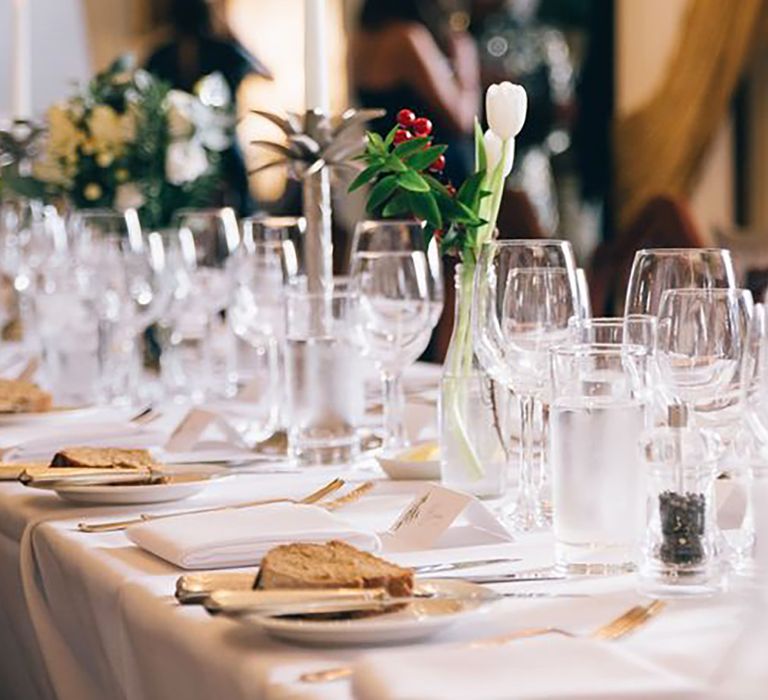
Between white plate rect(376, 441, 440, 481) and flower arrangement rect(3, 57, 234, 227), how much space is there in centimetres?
121

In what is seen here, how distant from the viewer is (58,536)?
5.37 feet

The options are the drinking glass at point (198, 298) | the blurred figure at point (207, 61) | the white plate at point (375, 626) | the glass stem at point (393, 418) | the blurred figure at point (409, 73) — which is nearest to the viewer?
the white plate at point (375, 626)

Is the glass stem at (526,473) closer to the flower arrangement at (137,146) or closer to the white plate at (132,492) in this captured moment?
the white plate at (132,492)

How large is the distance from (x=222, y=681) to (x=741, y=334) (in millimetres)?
520

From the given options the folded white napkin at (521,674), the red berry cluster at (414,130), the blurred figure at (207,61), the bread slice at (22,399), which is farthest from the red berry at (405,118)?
the blurred figure at (207,61)

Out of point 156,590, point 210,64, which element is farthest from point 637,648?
point 210,64

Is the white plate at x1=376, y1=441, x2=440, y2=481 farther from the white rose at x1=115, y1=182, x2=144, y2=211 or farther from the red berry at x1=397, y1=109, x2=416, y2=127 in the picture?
the white rose at x1=115, y1=182, x2=144, y2=211

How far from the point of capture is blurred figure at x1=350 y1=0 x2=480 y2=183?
5.58 meters

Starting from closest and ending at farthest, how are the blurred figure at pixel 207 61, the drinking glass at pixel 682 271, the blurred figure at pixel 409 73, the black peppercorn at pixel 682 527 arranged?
1. the black peppercorn at pixel 682 527
2. the drinking glass at pixel 682 271
3. the blurred figure at pixel 207 61
4. the blurred figure at pixel 409 73

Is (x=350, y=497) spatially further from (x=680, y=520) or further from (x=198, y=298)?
(x=198, y=298)

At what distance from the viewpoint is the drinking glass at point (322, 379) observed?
2053 mm

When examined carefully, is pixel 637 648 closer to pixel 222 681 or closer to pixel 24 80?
pixel 222 681

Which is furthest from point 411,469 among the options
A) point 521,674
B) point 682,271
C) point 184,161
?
point 184,161

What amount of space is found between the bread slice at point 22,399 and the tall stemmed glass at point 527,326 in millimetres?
926
